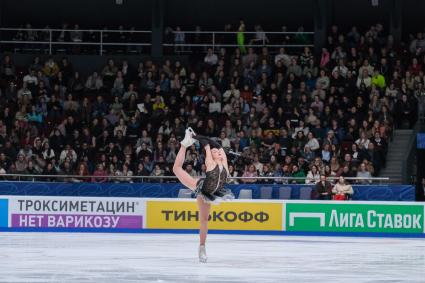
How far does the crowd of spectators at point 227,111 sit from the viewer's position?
91.0ft

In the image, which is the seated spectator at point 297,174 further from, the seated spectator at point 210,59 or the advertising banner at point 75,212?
the seated spectator at point 210,59

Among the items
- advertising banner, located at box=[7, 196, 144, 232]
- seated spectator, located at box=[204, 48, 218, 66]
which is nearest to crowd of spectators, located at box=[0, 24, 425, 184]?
seated spectator, located at box=[204, 48, 218, 66]

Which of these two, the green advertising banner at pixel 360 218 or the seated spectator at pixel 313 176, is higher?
the seated spectator at pixel 313 176

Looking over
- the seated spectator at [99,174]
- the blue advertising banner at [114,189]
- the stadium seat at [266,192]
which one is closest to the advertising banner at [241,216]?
the stadium seat at [266,192]

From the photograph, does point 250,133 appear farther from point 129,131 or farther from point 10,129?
point 10,129

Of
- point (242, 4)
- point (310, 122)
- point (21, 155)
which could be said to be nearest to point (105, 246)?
point (21, 155)

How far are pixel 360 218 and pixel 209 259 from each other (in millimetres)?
9653

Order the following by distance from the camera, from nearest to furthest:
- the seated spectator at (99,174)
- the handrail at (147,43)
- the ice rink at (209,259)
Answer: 1. the ice rink at (209,259)
2. the seated spectator at (99,174)
3. the handrail at (147,43)

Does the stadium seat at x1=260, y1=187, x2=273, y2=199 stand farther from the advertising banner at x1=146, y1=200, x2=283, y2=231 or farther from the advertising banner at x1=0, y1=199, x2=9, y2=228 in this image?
the advertising banner at x1=0, y1=199, x2=9, y2=228

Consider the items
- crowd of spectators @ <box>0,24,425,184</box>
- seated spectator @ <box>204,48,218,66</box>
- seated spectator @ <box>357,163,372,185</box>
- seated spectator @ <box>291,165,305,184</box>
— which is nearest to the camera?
seated spectator @ <box>357,163,372,185</box>

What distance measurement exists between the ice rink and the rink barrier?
1822 mm

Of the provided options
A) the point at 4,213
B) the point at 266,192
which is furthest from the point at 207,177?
the point at 4,213

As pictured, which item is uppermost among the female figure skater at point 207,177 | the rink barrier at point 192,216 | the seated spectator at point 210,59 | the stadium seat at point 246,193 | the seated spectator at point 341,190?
the seated spectator at point 210,59

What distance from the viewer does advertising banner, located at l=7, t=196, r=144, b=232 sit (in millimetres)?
25203
